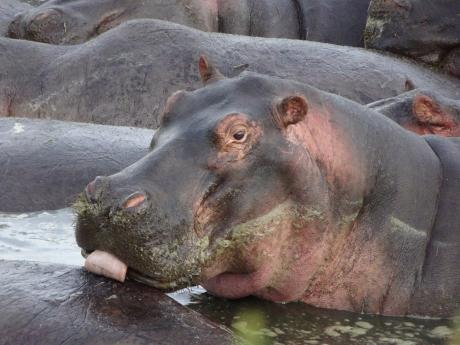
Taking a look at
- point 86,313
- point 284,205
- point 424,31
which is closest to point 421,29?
point 424,31

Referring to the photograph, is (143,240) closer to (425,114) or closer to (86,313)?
(86,313)

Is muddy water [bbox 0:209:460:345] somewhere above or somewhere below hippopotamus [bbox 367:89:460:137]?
below

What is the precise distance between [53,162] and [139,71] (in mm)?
1796

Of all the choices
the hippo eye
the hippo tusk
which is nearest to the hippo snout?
the hippo tusk

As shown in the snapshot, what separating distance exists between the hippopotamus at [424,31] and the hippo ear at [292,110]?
467 centimetres

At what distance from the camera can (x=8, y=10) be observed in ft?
31.3

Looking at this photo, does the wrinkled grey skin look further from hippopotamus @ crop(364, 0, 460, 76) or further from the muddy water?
the muddy water

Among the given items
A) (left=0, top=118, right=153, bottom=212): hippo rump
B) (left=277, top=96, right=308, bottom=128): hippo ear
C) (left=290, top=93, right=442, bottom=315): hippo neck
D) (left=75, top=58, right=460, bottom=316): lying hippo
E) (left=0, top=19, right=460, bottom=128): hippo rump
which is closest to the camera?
(left=75, top=58, right=460, bottom=316): lying hippo

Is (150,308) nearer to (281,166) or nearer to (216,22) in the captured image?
(281,166)

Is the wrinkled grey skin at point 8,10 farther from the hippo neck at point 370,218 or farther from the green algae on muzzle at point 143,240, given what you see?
the green algae on muzzle at point 143,240

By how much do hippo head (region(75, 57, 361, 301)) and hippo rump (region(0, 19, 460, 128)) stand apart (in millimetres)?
2839

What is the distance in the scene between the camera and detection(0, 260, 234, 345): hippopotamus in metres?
3.53

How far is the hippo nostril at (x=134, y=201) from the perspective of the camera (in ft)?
12.3

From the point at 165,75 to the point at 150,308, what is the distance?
380cm
